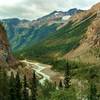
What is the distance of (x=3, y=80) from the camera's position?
6058 inches

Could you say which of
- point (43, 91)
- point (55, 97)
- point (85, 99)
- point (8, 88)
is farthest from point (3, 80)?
point (55, 97)

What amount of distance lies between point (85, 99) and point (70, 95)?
4967 cm

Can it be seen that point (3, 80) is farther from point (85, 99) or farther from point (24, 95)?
point (85, 99)

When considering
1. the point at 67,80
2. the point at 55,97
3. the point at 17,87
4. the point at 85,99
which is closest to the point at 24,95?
the point at 17,87

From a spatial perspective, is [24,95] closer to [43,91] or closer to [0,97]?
[0,97]

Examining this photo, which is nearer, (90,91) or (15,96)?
(15,96)

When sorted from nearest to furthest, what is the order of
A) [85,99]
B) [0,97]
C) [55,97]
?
[55,97]
[0,97]
[85,99]

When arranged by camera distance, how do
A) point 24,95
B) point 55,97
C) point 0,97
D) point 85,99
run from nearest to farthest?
1. point 55,97
2. point 0,97
3. point 24,95
4. point 85,99

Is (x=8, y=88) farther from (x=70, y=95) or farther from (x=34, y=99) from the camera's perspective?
(x=70, y=95)

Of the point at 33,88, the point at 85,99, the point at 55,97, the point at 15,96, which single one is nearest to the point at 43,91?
the point at 33,88

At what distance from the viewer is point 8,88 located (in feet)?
477

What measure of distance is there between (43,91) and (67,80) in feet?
79.3

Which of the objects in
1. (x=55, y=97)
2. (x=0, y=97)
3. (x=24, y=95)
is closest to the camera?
(x=55, y=97)

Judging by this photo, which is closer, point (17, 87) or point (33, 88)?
point (17, 87)
